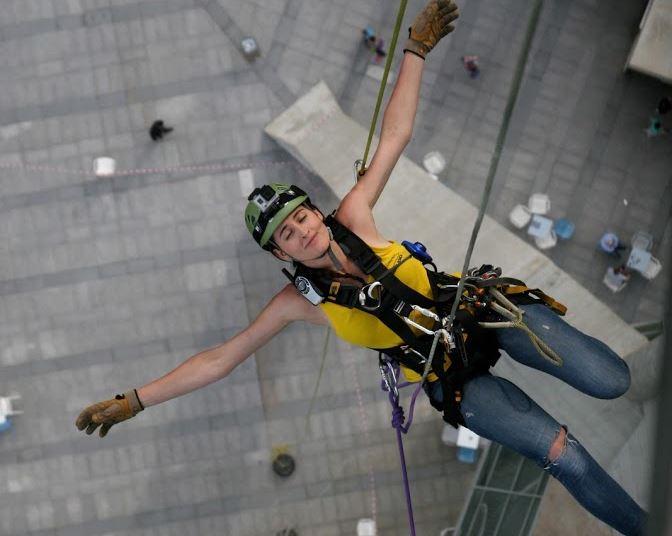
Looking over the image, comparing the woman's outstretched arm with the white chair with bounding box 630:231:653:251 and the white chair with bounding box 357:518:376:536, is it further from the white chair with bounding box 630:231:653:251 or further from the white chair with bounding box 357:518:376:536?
the white chair with bounding box 630:231:653:251

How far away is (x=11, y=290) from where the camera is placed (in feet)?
37.6

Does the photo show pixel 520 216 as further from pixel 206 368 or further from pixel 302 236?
pixel 206 368

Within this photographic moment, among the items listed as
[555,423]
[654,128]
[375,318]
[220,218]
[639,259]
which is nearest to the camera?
[375,318]

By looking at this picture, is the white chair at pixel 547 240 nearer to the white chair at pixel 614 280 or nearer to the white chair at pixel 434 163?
the white chair at pixel 614 280

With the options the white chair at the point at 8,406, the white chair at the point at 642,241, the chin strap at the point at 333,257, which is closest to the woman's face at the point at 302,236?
the chin strap at the point at 333,257

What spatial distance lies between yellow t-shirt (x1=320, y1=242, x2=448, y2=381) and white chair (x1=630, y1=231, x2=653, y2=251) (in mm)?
6347

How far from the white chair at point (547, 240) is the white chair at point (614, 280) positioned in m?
0.92

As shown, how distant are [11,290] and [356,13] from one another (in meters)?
6.95

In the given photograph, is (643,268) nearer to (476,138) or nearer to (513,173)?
(513,173)

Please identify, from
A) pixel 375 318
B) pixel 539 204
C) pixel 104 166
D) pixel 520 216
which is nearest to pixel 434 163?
pixel 520 216

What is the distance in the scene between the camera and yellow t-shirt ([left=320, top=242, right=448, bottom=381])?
588 cm

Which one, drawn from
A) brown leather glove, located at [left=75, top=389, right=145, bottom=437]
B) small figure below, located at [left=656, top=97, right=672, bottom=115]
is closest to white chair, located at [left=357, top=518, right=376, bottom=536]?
brown leather glove, located at [left=75, top=389, right=145, bottom=437]

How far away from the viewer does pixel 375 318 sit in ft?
19.4

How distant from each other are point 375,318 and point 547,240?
20.2 ft
